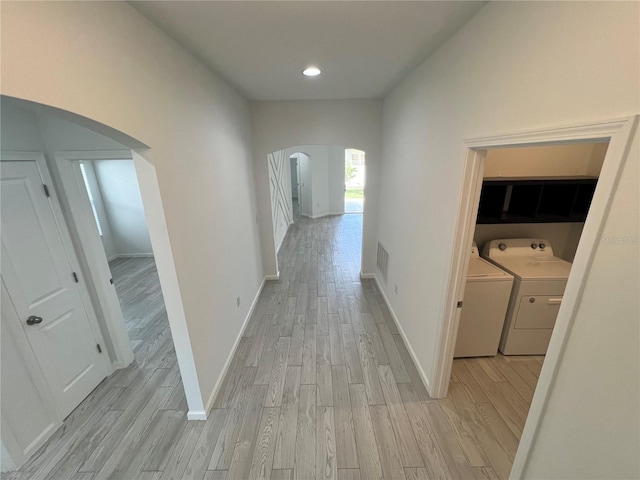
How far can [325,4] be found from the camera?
1347 mm

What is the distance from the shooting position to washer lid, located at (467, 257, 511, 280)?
7.92 ft

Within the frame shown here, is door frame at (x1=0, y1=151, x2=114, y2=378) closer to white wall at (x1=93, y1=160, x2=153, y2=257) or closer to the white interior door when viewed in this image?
the white interior door

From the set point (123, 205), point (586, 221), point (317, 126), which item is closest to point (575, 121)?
point (586, 221)

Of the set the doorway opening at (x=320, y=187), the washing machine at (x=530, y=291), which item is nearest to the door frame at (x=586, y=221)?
the washing machine at (x=530, y=291)

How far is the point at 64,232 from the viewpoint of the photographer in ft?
6.93

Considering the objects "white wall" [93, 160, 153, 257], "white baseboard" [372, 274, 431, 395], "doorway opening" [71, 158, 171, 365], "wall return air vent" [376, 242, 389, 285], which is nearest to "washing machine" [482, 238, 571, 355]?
"white baseboard" [372, 274, 431, 395]

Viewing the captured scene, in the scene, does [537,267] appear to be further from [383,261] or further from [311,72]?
[311,72]

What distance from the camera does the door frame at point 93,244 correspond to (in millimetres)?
2082

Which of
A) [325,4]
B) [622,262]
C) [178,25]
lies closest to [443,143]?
[325,4]

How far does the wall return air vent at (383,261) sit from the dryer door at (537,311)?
152 centimetres

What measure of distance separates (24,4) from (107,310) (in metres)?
2.41

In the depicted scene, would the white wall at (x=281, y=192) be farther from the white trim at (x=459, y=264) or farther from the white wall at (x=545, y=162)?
the white trim at (x=459, y=264)

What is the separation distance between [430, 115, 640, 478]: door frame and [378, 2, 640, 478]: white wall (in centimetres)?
3

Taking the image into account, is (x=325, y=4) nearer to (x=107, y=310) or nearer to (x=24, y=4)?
(x=24, y=4)
